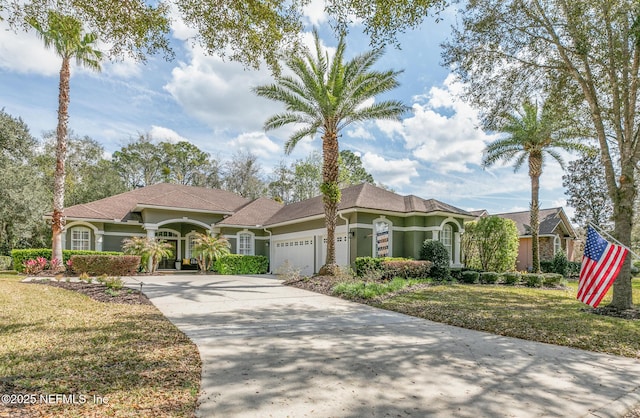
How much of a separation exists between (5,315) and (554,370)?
9730 millimetres

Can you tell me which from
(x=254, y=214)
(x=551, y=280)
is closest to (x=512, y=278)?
(x=551, y=280)

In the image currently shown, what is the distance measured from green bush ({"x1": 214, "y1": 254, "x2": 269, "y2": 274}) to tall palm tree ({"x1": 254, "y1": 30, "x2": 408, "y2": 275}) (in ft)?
24.3

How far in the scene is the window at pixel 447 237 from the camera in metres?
19.4

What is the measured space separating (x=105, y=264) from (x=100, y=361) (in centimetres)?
1453

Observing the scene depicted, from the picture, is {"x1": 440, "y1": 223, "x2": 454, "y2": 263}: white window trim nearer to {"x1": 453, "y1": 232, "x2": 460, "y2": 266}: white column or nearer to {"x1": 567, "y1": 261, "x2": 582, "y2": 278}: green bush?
{"x1": 453, "y1": 232, "x2": 460, "y2": 266}: white column

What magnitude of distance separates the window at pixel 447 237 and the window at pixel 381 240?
10.0ft

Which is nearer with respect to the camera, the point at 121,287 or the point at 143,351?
the point at 143,351

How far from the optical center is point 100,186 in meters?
32.7

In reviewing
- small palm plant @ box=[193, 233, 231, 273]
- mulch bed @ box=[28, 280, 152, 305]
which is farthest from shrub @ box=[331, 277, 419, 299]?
small palm plant @ box=[193, 233, 231, 273]

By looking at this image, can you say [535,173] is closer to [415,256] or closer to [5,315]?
[415,256]

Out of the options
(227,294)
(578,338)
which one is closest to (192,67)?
(227,294)

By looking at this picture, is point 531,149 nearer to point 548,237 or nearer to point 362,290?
point 548,237

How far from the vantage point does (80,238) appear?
20.8 metres

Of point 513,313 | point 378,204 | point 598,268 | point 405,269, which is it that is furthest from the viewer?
point 378,204
